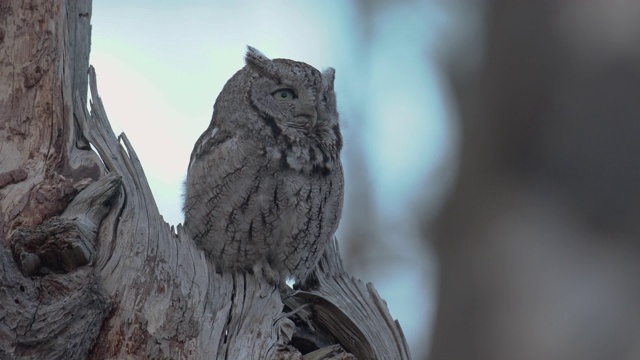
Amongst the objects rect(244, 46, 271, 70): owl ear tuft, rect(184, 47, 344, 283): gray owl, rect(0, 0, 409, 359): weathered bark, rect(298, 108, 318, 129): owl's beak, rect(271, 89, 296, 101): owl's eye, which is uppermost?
rect(244, 46, 271, 70): owl ear tuft

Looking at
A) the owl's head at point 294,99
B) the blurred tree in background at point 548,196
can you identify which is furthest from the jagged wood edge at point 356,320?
the blurred tree in background at point 548,196

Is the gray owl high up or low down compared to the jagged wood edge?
up

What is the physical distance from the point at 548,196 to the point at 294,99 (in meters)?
1.28

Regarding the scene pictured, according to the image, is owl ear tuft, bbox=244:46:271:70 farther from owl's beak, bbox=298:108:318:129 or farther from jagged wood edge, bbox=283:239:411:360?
jagged wood edge, bbox=283:239:411:360

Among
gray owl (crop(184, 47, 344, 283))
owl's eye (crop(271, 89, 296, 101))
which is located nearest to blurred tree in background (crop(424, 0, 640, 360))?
gray owl (crop(184, 47, 344, 283))

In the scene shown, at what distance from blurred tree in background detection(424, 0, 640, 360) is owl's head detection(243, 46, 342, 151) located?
0.98 metres

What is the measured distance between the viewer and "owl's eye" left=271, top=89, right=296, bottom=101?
10.5ft

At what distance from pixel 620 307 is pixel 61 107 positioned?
2.39 m

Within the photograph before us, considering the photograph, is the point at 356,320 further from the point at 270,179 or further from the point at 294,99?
the point at 294,99

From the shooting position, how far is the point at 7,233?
2.31 m

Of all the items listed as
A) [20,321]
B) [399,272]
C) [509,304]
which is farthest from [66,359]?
[399,272]

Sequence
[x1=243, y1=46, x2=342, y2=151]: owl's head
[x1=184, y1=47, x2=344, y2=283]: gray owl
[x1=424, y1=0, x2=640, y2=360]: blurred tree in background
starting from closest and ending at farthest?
[x1=184, y1=47, x2=344, y2=283]: gray owl
[x1=243, y1=46, x2=342, y2=151]: owl's head
[x1=424, y1=0, x2=640, y2=360]: blurred tree in background

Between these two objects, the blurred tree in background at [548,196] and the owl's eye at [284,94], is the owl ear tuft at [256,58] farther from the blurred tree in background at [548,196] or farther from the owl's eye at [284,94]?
the blurred tree in background at [548,196]

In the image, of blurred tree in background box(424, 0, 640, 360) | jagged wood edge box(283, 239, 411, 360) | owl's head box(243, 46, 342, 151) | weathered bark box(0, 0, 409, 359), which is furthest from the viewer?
blurred tree in background box(424, 0, 640, 360)
